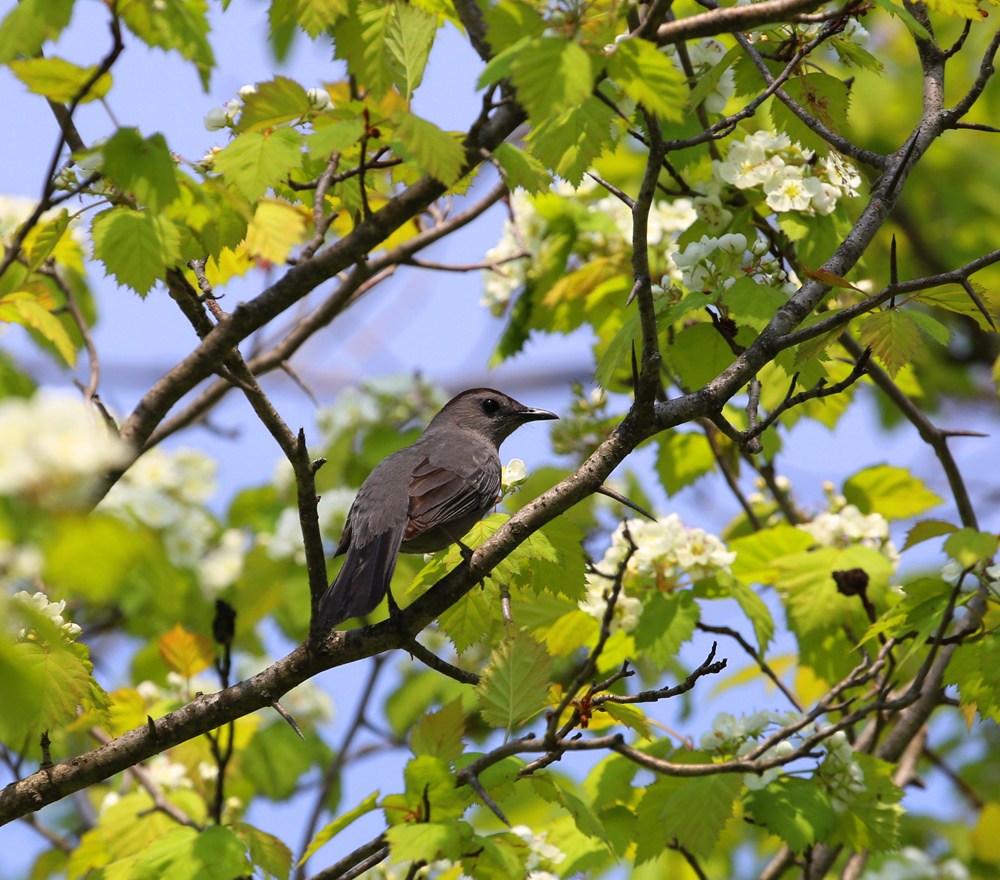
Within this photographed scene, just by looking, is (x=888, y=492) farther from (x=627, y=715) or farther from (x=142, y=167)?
(x=142, y=167)

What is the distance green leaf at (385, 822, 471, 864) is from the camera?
2.56 metres

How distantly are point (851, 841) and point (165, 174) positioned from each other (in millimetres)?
3665

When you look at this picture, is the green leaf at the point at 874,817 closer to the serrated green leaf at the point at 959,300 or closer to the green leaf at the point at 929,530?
the green leaf at the point at 929,530

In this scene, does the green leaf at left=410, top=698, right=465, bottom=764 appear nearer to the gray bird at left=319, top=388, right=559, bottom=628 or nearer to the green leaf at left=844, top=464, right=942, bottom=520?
the gray bird at left=319, top=388, right=559, bottom=628

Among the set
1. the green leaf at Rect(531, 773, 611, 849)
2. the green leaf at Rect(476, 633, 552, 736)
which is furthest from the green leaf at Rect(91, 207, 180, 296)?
the green leaf at Rect(531, 773, 611, 849)

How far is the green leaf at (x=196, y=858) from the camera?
125 inches

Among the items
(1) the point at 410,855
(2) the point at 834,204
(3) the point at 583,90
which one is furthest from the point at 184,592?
(3) the point at 583,90

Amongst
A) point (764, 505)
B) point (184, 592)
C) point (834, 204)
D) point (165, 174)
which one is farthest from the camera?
point (184, 592)

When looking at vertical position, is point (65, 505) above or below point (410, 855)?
above

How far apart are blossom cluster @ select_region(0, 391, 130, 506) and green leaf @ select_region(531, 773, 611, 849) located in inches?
84.7

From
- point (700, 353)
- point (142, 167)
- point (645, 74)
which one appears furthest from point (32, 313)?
point (700, 353)

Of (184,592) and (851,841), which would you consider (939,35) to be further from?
(184,592)

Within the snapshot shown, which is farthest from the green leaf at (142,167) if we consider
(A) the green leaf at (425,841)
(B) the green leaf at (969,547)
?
(B) the green leaf at (969,547)

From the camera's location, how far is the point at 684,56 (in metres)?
4.02
